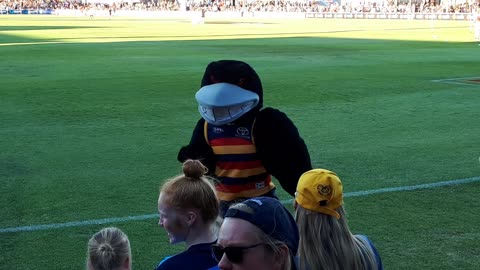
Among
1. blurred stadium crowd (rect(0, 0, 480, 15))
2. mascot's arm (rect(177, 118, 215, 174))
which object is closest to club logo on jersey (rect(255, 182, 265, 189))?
mascot's arm (rect(177, 118, 215, 174))

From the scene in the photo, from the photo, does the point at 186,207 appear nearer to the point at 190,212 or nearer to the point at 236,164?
the point at 190,212

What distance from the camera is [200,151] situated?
4.71 metres

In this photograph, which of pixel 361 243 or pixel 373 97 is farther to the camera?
pixel 373 97

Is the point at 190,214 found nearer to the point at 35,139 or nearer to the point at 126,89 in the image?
the point at 35,139

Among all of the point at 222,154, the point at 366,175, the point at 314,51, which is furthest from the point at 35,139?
the point at 314,51

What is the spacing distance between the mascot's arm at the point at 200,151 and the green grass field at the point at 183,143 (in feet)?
4.26

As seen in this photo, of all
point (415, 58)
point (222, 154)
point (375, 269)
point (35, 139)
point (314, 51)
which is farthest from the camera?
point (314, 51)

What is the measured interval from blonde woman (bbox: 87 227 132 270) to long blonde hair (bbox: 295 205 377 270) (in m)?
0.93

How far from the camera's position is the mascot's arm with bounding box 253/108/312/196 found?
4.40m

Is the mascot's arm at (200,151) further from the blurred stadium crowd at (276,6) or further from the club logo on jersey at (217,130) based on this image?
the blurred stadium crowd at (276,6)

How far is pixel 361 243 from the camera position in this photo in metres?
3.27

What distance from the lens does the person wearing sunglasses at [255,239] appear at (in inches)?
99.7

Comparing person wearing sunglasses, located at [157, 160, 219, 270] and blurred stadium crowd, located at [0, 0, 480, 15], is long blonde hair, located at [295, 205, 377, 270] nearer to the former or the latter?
person wearing sunglasses, located at [157, 160, 219, 270]

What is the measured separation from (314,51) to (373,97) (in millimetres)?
12726
